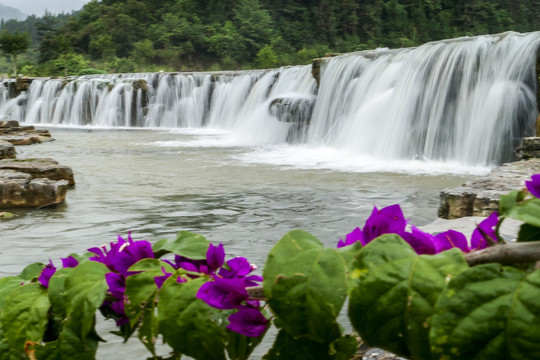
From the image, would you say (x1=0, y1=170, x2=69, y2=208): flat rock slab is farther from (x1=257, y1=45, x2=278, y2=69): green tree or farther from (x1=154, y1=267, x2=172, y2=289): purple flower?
(x1=257, y1=45, x2=278, y2=69): green tree

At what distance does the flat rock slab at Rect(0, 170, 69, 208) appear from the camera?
5762mm

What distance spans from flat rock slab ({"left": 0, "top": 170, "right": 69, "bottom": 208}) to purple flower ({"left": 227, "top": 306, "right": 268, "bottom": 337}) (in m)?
5.39

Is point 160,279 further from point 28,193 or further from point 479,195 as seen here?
point 28,193

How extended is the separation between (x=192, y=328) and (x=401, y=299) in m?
0.28

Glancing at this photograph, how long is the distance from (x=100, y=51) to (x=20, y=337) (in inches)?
2001

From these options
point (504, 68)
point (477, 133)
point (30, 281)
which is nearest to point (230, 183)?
point (477, 133)

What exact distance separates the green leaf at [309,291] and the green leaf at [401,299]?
0.03m

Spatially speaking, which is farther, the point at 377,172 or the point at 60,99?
the point at 60,99

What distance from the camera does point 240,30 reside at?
49.7 metres

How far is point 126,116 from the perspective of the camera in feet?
81.3

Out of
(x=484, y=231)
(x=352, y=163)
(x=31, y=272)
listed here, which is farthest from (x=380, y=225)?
(x=352, y=163)

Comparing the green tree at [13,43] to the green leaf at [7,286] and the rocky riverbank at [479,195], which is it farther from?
the green leaf at [7,286]

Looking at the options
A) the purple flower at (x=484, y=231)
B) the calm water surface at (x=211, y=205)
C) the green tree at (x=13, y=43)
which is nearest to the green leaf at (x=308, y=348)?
the purple flower at (x=484, y=231)

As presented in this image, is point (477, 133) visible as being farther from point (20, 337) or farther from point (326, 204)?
point (20, 337)
